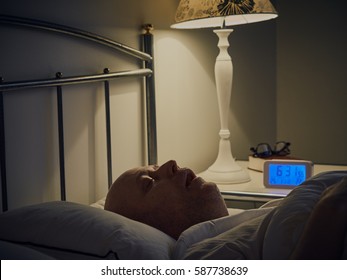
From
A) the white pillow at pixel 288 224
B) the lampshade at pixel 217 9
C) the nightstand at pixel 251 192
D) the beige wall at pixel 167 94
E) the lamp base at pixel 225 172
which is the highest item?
the lampshade at pixel 217 9

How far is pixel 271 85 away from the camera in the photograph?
110 inches

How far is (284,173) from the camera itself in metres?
1.94

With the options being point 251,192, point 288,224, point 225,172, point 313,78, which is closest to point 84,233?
point 288,224

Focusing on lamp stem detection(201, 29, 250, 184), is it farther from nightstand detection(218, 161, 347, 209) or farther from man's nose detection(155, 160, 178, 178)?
man's nose detection(155, 160, 178, 178)

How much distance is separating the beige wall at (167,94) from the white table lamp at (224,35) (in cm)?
15

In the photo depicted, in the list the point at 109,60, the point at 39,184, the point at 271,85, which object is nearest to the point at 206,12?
the point at 109,60

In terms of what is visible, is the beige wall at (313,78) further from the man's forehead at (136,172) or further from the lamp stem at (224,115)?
the man's forehead at (136,172)

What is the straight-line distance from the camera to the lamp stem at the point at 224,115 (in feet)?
6.75

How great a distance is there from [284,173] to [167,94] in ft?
1.81

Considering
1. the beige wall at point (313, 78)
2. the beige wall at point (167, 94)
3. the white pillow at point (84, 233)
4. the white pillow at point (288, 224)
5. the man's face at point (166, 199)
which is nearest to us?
the white pillow at point (288, 224)

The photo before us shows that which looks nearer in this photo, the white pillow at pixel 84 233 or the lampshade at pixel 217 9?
the white pillow at pixel 84 233

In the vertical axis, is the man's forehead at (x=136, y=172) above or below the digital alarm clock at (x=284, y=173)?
above

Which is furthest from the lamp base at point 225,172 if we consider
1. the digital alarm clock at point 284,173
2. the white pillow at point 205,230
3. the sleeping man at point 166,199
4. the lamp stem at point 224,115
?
the white pillow at point 205,230

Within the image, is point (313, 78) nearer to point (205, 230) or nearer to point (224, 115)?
point (224, 115)
